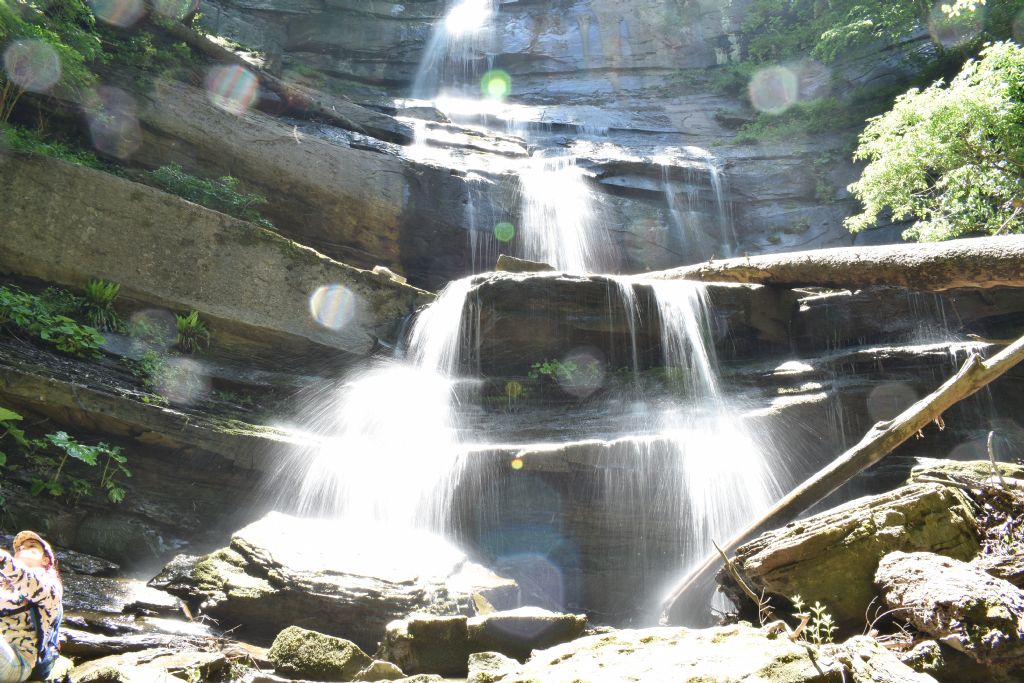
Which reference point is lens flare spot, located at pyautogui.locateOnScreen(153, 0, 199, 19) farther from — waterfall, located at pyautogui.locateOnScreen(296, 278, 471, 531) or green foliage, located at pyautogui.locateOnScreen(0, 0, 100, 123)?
waterfall, located at pyautogui.locateOnScreen(296, 278, 471, 531)

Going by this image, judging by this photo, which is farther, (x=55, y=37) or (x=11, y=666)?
(x=55, y=37)

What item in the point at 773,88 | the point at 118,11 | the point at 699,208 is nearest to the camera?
the point at 118,11

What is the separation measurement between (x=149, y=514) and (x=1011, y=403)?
1045 centimetres

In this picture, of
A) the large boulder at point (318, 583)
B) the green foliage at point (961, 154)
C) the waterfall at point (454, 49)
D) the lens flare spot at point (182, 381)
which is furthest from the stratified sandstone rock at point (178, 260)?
the waterfall at point (454, 49)

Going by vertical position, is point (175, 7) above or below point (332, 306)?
above

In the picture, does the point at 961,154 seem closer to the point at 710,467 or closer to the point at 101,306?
the point at 710,467

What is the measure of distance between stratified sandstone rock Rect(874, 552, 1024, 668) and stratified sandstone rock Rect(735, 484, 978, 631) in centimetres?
29

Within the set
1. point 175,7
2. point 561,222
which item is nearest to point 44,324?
point 175,7

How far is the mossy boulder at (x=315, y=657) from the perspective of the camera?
406 cm

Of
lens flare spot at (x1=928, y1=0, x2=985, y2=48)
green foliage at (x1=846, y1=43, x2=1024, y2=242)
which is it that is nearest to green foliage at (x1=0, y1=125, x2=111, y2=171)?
green foliage at (x1=846, y1=43, x2=1024, y2=242)

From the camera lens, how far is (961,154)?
10.6 metres

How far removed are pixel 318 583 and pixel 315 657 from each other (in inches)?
51.2

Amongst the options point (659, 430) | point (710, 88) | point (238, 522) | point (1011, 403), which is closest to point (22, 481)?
point (238, 522)

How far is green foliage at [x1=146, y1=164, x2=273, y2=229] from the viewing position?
1112cm
